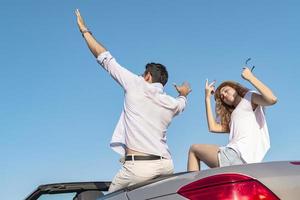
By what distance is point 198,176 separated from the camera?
2.62 metres

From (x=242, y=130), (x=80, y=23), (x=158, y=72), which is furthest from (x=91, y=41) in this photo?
(x=242, y=130)

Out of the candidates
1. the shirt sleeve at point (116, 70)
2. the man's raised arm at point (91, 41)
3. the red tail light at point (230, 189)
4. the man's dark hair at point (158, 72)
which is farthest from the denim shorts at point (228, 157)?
the red tail light at point (230, 189)

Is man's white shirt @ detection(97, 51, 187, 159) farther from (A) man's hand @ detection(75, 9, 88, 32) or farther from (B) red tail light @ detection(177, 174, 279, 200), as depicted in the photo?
(B) red tail light @ detection(177, 174, 279, 200)

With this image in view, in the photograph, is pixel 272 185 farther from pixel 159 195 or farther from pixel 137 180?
pixel 137 180

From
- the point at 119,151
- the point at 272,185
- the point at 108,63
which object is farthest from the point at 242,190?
the point at 108,63

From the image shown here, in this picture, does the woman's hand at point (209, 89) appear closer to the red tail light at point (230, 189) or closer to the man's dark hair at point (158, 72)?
the man's dark hair at point (158, 72)

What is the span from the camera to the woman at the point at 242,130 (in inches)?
176

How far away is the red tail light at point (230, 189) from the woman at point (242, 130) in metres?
1.94

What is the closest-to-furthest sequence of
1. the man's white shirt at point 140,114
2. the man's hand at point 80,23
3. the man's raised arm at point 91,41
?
1. the man's white shirt at point 140,114
2. the man's raised arm at point 91,41
3. the man's hand at point 80,23

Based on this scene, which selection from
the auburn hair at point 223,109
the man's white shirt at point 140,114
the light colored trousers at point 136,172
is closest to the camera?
the light colored trousers at point 136,172

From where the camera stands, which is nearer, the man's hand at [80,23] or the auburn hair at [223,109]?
the man's hand at [80,23]

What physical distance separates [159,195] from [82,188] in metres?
2.22

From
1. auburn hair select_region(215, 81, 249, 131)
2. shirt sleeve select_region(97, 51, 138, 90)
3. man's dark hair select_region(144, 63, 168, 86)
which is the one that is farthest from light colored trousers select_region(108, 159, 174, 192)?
auburn hair select_region(215, 81, 249, 131)

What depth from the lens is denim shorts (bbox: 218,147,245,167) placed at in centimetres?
444
